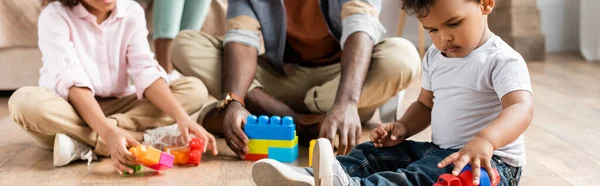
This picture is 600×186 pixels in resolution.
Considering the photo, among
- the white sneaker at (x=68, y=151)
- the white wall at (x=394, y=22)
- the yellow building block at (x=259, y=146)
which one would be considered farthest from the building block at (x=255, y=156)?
the white wall at (x=394, y=22)

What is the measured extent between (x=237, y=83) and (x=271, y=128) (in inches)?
8.6

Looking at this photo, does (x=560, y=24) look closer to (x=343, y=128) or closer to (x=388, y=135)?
(x=343, y=128)

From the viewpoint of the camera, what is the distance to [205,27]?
3.04 metres

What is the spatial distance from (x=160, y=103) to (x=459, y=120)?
0.84 meters

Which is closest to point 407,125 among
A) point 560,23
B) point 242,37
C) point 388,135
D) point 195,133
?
point 388,135

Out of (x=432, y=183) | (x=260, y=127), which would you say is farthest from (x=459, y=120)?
(x=260, y=127)

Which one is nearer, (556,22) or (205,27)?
(205,27)

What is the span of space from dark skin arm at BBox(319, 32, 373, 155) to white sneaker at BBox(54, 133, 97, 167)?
57 centimetres

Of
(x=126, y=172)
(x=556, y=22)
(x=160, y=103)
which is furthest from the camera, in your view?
(x=556, y=22)

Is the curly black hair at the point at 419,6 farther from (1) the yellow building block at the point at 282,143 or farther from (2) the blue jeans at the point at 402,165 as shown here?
(1) the yellow building block at the point at 282,143

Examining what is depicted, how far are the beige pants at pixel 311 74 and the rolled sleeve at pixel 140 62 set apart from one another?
0.49 ft

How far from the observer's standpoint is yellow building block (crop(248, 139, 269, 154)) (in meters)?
1.89

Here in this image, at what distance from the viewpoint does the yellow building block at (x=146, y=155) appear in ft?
5.66

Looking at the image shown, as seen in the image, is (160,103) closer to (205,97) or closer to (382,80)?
(205,97)
